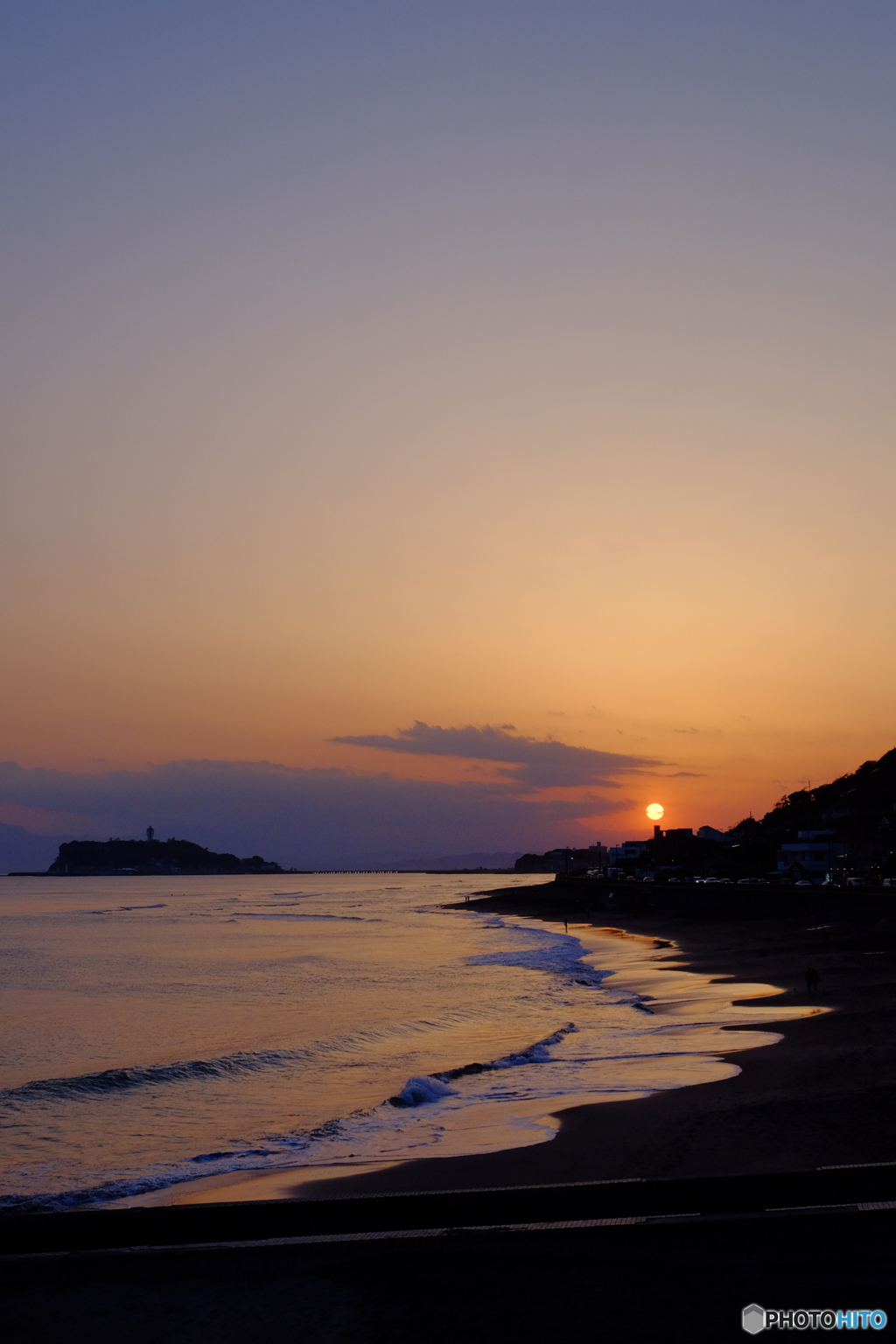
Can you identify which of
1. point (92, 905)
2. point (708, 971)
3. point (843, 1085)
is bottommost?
point (92, 905)

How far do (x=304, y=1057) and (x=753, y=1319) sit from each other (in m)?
20.0

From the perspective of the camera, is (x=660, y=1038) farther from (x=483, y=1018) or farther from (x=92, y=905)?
(x=92, y=905)

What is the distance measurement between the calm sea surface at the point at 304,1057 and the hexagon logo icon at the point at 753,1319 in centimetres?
Answer: 912

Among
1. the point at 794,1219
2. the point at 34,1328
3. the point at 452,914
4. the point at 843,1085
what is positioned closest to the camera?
the point at 34,1328

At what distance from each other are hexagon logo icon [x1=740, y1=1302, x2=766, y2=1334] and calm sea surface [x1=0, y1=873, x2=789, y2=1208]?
9.12 metres

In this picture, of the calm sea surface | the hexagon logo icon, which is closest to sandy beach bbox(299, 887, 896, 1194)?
the calm sea surface

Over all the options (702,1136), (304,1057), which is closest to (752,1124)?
(702,1136)

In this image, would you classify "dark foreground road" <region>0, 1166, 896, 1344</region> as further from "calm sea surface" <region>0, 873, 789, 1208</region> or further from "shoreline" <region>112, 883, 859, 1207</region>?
"calm sea surface" <region>0, 873, 789, 1208</region>

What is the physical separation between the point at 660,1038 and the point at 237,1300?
19025 millimetres

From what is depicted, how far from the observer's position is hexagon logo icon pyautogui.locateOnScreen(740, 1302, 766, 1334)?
5.50 m

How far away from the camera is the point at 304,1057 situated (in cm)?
2411

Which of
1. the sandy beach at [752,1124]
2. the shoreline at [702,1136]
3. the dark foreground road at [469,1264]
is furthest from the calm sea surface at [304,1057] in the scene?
the dark foreground road at [469,1264]

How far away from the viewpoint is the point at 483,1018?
2995 cm

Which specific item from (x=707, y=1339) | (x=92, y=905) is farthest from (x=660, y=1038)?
(x=92, y=905)
